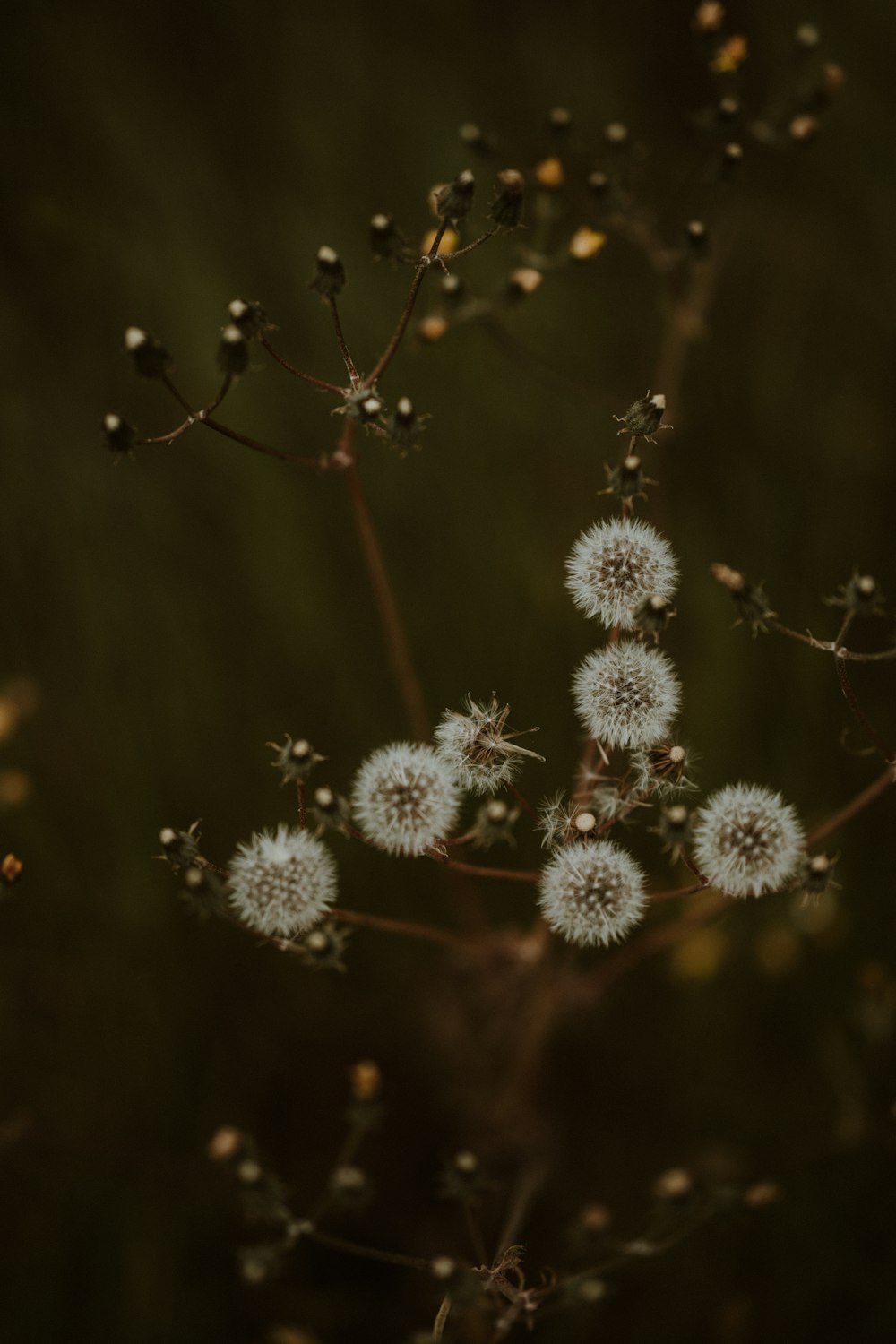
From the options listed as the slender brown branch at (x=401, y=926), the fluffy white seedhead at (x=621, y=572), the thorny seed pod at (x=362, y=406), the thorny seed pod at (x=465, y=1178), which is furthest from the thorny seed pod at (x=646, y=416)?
the thorny seed pod at (x=465, y=1178)

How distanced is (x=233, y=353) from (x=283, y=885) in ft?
1.34

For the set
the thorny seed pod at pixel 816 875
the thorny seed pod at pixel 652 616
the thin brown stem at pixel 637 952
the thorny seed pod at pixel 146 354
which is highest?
the thorny seed pod at pixel 146 354

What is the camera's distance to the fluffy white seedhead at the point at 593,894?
0.67 meters

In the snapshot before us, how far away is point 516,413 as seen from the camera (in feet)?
4.53

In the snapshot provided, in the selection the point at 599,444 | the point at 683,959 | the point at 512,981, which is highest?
the point at 599,444

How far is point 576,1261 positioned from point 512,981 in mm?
404

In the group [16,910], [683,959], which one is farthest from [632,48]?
[16,910]

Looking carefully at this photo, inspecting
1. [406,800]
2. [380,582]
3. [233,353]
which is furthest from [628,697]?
[233,353]

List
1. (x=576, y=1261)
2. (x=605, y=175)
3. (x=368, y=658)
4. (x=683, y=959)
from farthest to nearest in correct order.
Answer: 1. (x=368, y=658)
2. (x=683, y=959)
3. (x=576, y=1261)
4. (x=605, y=175)

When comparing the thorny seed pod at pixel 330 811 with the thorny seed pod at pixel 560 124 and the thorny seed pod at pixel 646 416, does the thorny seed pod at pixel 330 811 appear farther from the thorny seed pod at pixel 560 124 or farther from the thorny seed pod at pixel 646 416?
the thorny seed pod at pixel 560 124

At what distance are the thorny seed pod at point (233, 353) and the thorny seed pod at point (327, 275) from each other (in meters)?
0.07

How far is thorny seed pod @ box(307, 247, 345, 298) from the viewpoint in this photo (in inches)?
28.5

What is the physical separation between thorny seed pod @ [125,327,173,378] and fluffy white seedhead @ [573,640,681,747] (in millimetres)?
404

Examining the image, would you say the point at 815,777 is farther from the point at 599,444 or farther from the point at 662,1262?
the point at 662,1262
